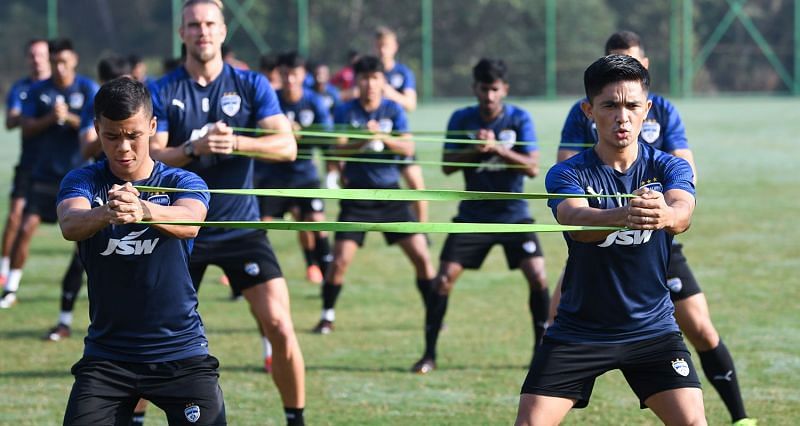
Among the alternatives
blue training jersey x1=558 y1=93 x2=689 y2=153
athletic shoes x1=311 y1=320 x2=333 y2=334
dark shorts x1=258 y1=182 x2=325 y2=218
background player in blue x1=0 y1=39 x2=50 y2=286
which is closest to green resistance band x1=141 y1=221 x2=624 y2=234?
blue training jersey x1=558 y1=93 x2=689 y2=153

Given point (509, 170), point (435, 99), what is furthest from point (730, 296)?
point (435, 99)

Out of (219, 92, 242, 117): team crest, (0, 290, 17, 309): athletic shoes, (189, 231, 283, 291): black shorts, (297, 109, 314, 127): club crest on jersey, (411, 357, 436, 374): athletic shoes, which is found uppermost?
(297, 109, 314, 127): club crest on jersey

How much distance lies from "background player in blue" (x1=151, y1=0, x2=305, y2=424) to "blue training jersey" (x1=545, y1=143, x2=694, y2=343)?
2.20 m

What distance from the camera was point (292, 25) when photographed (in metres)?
37.3

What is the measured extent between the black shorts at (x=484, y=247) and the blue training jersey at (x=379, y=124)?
1.94 meters

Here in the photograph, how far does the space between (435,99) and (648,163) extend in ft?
110

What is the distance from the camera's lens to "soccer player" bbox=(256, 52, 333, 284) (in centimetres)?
1226

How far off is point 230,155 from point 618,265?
2720 mm

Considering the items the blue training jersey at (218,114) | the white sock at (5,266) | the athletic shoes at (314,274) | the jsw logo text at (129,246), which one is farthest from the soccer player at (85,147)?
the jsw logo text at (129,246)

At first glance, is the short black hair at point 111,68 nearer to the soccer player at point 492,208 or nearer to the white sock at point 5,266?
the white sock at point 5,266

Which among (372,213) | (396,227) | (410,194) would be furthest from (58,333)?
(396,227)

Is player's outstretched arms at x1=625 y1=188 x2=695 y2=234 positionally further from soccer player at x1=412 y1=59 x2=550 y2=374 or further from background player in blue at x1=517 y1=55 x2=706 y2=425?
soccer player at x1=412 y1=59 x2=550 y2=374

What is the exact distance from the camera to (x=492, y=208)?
8883 millimetres

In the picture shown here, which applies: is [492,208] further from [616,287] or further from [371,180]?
[616,287]
